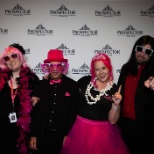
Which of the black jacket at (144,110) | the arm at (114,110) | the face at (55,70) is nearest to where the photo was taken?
the arm at (114,110)

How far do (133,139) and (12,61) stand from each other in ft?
4.12

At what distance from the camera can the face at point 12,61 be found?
1858mm

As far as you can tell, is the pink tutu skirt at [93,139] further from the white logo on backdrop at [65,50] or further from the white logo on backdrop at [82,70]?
the white logo on backdrop at [65,50]

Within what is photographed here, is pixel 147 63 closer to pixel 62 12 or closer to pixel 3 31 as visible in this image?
pixel 62 12

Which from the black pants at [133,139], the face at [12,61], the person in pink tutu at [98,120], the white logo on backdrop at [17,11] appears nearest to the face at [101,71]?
the person in pink tutu at [98,120]

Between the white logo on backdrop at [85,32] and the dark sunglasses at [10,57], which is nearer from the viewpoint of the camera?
the dark sunglasses at [10,57]

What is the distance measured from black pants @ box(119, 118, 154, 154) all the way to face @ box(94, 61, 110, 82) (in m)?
0.41

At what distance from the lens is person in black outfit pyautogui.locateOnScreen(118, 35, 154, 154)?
1732 millimetres

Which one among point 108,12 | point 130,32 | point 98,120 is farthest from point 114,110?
point 108,12

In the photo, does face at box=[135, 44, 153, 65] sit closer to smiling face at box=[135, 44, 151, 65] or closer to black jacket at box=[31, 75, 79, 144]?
smiling face at box=[135, 44, 151, 65]

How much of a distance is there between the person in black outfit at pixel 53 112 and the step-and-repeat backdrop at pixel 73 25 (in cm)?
65

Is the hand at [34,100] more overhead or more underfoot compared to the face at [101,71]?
more underfoot

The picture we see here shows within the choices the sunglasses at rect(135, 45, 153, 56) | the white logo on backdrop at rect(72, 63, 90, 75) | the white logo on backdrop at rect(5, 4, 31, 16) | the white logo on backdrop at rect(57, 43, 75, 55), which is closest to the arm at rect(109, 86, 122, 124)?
the sunglasses at rect(135, 45, 153, 56)

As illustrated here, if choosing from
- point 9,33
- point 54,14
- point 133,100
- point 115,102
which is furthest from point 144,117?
point 9,33
